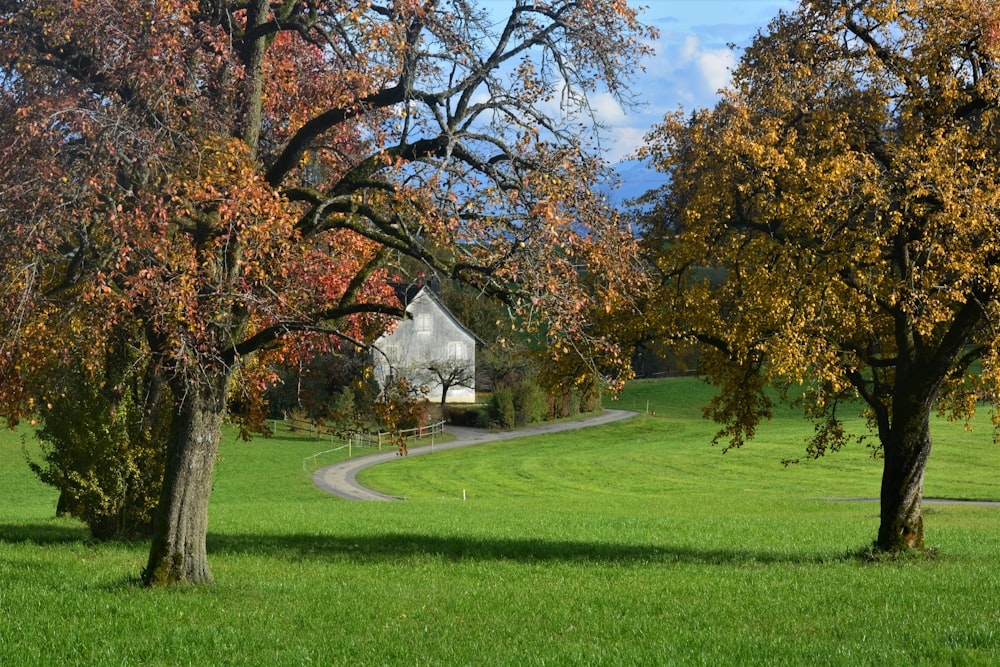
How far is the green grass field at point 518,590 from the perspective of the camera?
1046cm

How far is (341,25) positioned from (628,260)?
18.2 feet

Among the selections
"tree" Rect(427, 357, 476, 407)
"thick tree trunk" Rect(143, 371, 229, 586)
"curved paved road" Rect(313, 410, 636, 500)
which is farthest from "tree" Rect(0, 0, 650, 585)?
"tree" Rect(427, 357, 476, 407)

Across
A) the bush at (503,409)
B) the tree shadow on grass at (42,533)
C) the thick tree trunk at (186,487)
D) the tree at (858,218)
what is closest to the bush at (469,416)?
the bush at (503,409)

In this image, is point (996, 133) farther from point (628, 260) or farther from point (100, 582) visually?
point (100, 582)

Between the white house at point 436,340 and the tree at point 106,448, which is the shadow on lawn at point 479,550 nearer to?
the tree at point 106,448

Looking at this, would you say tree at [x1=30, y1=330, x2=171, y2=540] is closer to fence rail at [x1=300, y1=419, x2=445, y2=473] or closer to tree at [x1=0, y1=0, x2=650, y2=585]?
tree at [x1=0, y1=0, x2=650, y2=585]

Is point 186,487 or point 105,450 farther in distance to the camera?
point 105,450

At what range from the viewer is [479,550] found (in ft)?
66.0

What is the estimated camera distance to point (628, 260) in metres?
13.8

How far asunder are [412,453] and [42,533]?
38377mm

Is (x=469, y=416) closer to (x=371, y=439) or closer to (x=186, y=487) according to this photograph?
(x=371, y=439)

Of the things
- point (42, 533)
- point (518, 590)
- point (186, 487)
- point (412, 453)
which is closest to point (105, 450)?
point (42, 533)

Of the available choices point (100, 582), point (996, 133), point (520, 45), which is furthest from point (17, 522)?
point (996, 133)

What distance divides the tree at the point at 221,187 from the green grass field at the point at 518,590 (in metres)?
2.48
